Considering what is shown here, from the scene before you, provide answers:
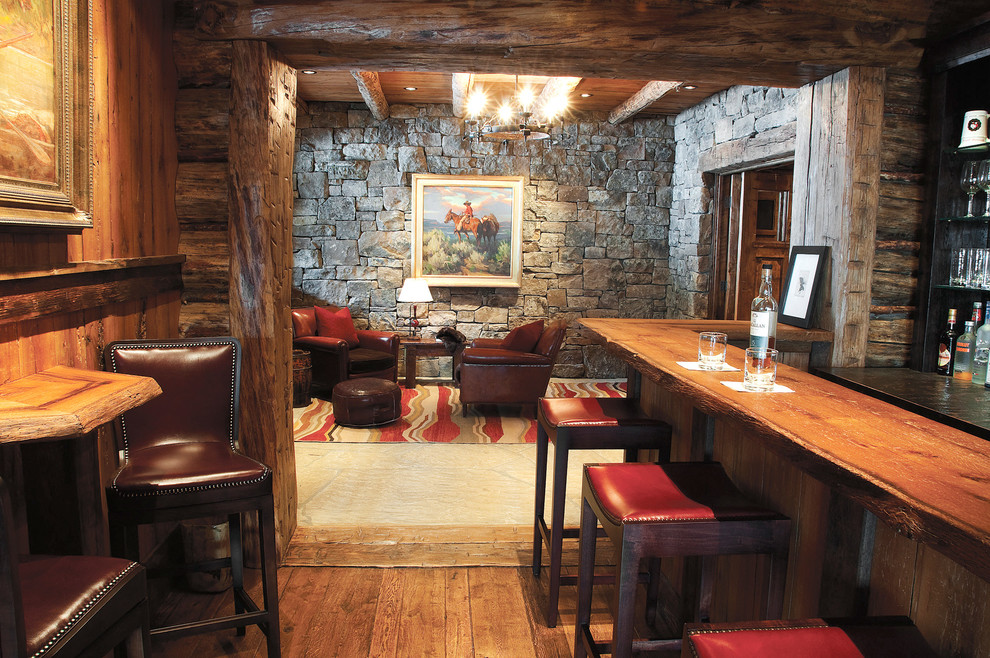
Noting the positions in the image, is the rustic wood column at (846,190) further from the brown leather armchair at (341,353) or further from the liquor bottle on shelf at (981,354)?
the brown leather armchair at (341,353)

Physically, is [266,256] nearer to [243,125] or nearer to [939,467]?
[243,125]

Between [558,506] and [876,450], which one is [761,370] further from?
[558,506]

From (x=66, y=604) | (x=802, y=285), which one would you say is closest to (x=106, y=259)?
(x=66, y=604)

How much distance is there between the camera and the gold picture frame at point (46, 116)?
1780 mm

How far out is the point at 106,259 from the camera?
2.38m

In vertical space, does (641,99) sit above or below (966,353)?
above

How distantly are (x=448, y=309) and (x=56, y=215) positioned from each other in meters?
5.57

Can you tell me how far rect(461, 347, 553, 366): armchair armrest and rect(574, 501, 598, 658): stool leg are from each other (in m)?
3.64

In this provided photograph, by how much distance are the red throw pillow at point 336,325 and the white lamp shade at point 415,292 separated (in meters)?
0.60

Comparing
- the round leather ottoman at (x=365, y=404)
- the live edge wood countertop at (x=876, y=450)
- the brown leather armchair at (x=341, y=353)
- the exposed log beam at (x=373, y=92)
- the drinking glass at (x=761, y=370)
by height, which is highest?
the exposed log beam at (x=373, y=92)

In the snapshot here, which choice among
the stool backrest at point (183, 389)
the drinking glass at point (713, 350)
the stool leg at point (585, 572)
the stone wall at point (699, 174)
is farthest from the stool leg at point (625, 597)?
the stone wall at point (699, 174)

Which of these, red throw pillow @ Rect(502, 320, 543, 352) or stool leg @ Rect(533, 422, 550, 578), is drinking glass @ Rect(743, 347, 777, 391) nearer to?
stool leg @ Rect(533, 422, 550, 578)

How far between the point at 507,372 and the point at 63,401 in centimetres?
423

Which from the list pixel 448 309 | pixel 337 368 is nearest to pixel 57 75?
pixel 337 368
